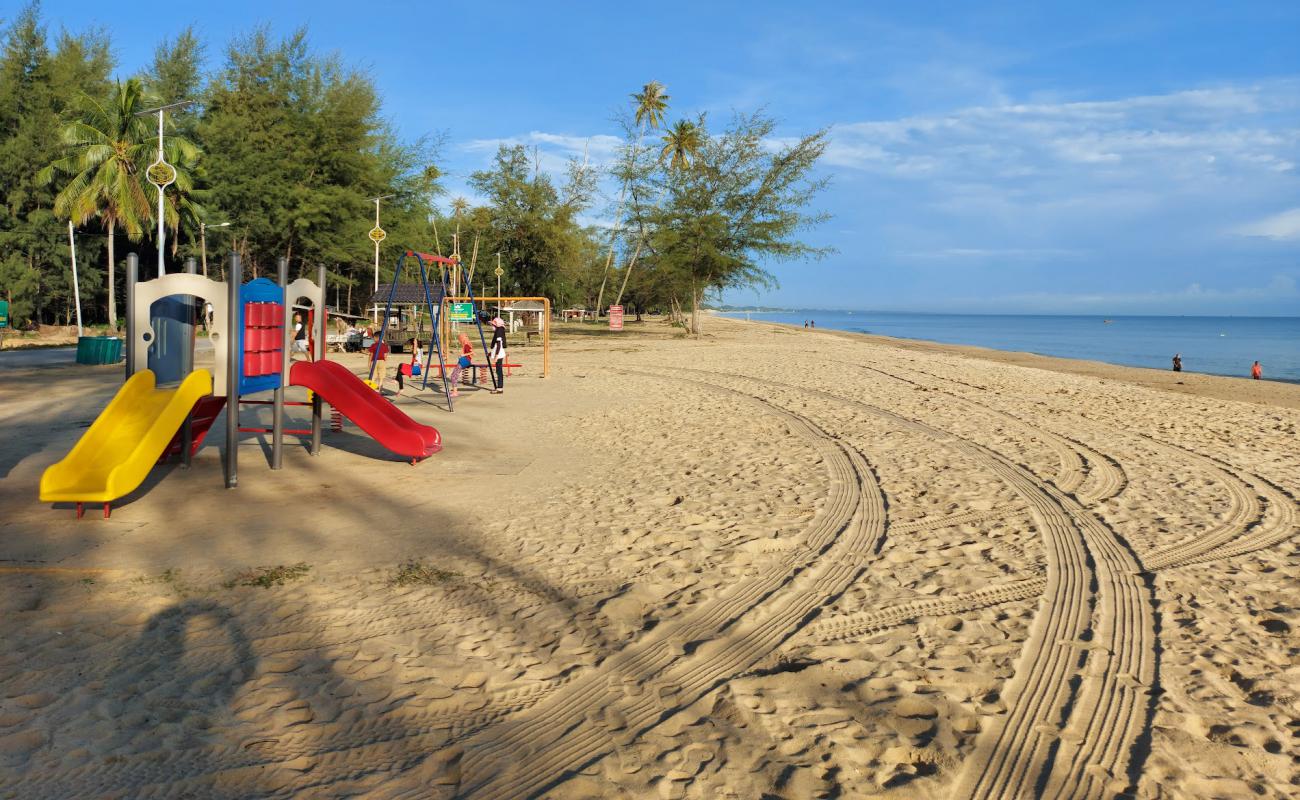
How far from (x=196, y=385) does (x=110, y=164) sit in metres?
32.4

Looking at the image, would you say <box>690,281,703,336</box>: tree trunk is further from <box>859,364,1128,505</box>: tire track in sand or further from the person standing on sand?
<box>859,364,1128,505</box>: tire track in sand

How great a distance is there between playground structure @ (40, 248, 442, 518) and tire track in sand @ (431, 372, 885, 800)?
4.64 meters

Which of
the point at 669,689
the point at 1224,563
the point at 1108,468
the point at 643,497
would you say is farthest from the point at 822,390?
the point at 669,689

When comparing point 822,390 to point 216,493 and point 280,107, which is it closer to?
point 216,493

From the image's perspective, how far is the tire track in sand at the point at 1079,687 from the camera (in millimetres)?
3258

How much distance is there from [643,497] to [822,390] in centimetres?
975

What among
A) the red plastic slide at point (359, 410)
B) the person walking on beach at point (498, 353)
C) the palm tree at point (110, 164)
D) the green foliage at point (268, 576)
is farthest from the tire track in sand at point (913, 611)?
the palm tree at point (110, 164)

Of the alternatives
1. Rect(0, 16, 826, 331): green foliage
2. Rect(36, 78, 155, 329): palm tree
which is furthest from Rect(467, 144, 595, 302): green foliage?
Rect(36, 78, 155, 329): palm tree

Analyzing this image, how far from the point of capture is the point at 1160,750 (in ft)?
11.2

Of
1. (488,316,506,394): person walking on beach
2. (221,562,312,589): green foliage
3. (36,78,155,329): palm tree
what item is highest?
(36,78,155,329): palm tree

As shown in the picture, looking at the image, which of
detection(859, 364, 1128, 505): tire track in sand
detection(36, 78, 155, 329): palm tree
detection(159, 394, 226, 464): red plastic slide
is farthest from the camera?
detection(36, 78, 155, 329): palm tree

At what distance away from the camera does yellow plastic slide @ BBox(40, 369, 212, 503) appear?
6582 mm

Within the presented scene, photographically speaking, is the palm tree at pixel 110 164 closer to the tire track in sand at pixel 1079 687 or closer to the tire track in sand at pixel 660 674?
the tire track in sand at pixel 660 674

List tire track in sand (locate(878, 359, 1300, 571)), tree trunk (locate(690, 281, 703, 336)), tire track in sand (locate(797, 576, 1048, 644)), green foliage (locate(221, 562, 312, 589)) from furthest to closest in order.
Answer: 1. tree trunk (locate(690, 281, 703, 336))
2. tire track in sand (locate(878, 359, 1300, 571))
3. green foliage (locate(221, 562, 312, 589))
4. tire track in sand (locate(797, 576, 1048, 644))
